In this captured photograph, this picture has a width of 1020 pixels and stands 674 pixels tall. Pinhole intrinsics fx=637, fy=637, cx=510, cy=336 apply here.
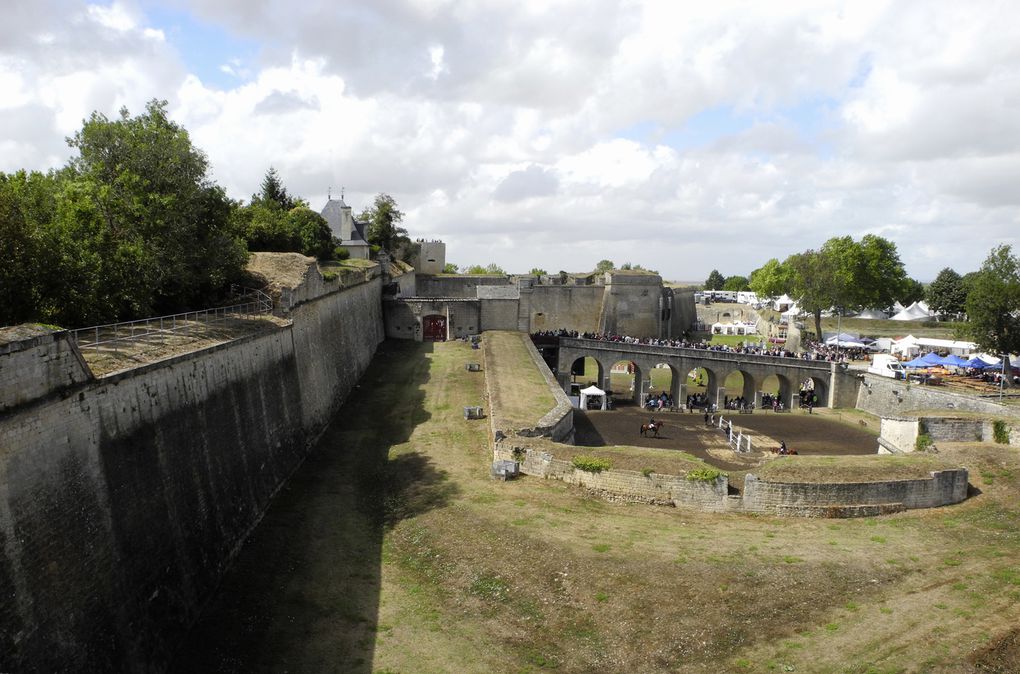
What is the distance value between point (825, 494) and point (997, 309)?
23.8 meters

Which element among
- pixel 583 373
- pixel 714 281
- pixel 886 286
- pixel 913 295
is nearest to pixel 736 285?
pixel 714 281

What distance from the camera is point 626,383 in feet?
155

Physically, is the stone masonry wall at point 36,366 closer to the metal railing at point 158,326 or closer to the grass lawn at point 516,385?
the metal railing at point 158,326

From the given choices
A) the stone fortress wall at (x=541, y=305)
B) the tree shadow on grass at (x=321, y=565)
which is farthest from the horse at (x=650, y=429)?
the stone fortress wall at (x=541, y=305)

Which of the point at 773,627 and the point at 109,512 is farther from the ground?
the point at 109,512

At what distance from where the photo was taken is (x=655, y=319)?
52.9 m

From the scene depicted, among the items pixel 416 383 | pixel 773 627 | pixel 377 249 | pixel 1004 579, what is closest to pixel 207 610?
pixel 773 627

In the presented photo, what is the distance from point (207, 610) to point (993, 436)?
28.8 m

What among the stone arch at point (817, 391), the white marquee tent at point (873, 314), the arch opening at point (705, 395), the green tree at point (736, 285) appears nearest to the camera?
the stone arch at point (817, 391)

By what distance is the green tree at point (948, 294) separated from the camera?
6312 cm

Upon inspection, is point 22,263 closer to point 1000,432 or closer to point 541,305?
point 1000,432

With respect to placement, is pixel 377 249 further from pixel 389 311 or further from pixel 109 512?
pixel 109 512

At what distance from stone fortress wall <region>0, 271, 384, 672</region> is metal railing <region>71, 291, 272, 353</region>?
1.35 meters

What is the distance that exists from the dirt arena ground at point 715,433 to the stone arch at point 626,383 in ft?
8.62
